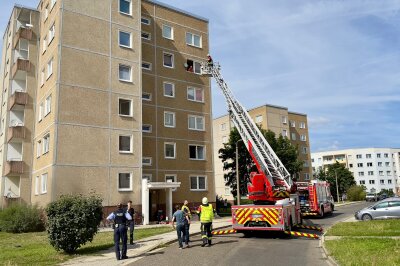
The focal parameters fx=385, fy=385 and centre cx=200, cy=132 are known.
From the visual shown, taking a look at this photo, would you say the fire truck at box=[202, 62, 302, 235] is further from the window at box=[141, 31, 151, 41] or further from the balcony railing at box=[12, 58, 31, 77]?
the balcony railing at box=[12, 58, 31, 77]

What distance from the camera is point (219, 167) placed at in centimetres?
6950

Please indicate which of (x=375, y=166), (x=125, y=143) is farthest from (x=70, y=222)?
(x=375, y=166)

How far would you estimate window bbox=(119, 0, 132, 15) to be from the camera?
2986 centimetres

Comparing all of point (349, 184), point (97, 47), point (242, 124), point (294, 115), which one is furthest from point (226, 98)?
point (349, 184)

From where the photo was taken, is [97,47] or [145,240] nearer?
[145,240]

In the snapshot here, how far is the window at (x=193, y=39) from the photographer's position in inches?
1428

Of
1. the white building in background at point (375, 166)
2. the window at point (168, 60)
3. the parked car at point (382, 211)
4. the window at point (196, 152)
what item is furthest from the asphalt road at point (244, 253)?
the white building in background at point (375, 166)

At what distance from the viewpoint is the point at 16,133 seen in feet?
96.9

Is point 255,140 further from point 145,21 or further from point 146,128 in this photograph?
point 145,21

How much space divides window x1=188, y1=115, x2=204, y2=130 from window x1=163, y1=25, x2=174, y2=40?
24.8 ft

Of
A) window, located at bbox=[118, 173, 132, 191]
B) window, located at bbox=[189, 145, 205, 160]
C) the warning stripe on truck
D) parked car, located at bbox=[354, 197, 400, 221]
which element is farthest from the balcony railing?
parked car, located at bbox=[354, 197, 400, 221]

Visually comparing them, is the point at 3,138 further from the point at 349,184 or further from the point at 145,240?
the point at 349,184

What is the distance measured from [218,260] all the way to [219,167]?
57976 mm

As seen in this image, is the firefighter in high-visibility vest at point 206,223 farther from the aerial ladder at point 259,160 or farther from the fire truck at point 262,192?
the aerial ladder at point 259,160
